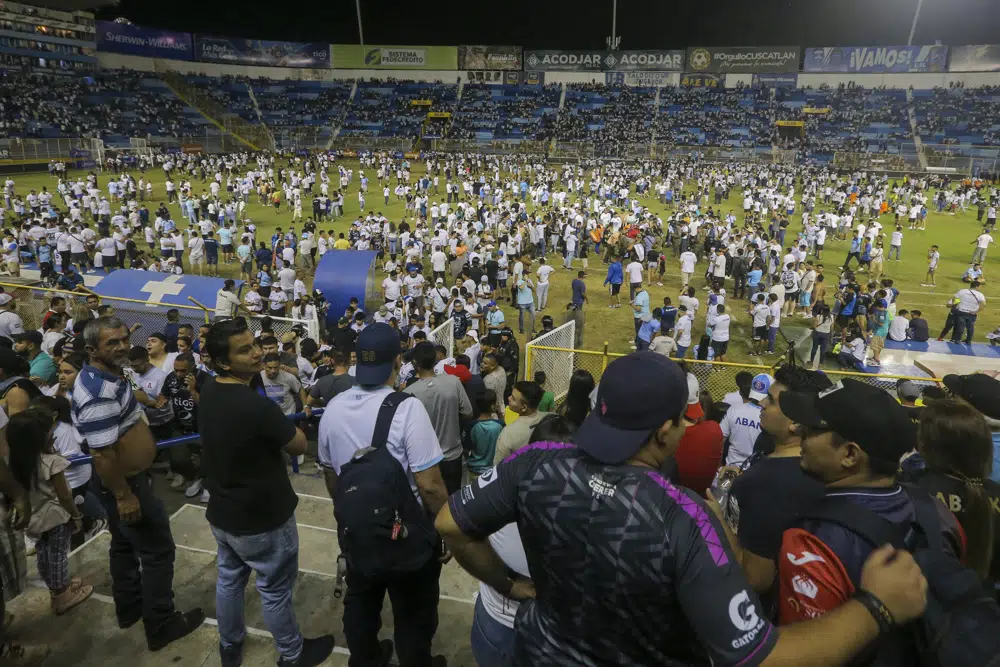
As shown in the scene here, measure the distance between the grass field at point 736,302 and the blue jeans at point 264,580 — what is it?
33.7ft

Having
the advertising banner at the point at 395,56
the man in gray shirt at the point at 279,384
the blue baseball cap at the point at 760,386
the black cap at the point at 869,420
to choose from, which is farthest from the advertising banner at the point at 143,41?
the black cap at the point at 869,420

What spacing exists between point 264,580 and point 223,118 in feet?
190

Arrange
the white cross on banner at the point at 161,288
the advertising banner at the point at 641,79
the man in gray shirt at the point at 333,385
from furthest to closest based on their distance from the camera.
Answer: the advertising banner at the point at 641,79, the white cross on banner at the point at 161,288, the man in gray shirt at the point at 333,385

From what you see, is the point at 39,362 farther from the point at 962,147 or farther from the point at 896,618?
the point at 962,147

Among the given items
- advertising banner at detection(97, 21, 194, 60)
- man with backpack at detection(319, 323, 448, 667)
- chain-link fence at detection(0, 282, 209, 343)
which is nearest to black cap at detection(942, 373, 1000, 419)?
man with backpack at detection(319, 323, 448, 667)

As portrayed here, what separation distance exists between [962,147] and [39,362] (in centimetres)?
5638

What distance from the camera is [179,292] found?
11547 millimetres

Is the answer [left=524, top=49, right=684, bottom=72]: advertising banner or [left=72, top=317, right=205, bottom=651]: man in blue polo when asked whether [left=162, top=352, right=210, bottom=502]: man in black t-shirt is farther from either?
[left=524, top=49, right=684, bottom=72]: advertising banner

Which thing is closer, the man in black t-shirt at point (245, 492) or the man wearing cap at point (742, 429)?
the man in black t-shirt at point (245, 492)

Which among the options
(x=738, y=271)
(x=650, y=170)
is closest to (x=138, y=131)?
(x=650, y=170)

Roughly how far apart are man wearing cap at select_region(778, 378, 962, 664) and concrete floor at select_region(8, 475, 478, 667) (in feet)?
7.08

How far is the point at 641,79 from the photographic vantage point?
196 feet

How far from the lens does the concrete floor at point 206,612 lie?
3.31 metres

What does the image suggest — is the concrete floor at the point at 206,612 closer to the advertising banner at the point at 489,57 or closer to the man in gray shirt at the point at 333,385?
the man in gray shirt at the point at 333,385
